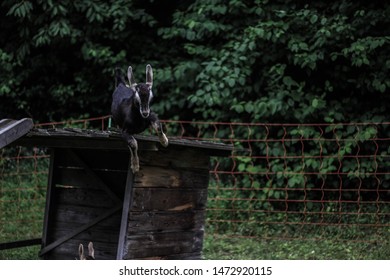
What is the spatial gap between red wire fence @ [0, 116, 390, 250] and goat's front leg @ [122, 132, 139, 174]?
326cm

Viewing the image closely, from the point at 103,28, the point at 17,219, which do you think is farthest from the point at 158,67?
the point at 17,219

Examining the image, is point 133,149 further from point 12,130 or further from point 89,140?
point 12,130

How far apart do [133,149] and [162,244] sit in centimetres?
128

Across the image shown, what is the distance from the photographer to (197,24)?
9352mm

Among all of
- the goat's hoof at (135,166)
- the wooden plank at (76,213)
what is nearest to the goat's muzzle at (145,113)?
the goat's hoof at (135,166)

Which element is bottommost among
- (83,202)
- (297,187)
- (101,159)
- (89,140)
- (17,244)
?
(17,244)

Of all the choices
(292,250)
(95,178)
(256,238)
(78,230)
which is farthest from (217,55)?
(78,230)

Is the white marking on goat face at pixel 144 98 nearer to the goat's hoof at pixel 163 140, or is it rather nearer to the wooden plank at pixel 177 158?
the goat's hoof at pixel 163 140

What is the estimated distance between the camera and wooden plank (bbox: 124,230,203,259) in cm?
558

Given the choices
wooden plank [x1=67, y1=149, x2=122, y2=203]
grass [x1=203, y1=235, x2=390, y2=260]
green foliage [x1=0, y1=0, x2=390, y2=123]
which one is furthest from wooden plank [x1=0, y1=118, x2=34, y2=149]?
green foliage [x1=0, y1=0, x2=390, y2=123]

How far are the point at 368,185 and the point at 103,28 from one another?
16.4 feet

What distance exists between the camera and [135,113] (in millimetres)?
5113

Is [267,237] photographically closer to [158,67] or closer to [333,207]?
[333,207]

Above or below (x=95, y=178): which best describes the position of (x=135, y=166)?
below
